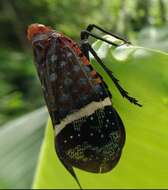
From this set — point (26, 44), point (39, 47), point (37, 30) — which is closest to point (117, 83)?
point (39, 47)

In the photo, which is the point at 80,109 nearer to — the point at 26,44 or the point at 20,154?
the point at 20,154

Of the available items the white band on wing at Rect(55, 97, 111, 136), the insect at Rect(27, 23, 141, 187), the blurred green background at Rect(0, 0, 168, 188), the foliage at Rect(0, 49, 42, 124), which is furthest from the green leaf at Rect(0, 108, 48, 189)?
the foliage at Rect(0, 49, 42, 124)

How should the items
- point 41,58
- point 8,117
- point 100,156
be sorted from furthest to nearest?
1. point 8,117
2. point 41,58
3. point 100,156

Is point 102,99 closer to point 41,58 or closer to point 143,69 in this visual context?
point 143,69

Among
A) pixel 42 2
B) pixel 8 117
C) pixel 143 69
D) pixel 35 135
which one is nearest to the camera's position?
pixel 143 69

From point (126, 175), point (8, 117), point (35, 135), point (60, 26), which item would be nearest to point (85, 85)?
point (126, 175)

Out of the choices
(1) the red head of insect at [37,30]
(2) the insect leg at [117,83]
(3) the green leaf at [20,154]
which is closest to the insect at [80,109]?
(2) the insect leg at [117,83]
